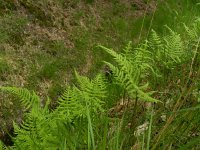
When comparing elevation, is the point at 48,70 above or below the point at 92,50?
below

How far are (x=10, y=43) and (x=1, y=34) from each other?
0.66ft

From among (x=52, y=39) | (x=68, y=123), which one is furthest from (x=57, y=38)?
(x=68, y=123)

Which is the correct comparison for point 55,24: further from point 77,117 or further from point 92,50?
point 77,117

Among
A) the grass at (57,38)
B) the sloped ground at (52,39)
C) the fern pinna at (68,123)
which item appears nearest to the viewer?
the fern pinna at (68,123)

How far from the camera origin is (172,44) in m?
3.46

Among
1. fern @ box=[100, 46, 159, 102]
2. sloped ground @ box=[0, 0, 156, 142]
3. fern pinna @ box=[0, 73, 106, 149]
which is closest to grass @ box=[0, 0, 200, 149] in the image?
sloped ground @ box=[0, 0, 156, 142]

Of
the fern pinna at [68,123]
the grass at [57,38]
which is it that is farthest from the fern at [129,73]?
the grass at [57,38]

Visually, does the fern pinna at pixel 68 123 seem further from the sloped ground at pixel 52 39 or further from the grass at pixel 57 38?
the grass at pixel 57 38

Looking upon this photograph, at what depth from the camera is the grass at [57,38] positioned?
254 inches

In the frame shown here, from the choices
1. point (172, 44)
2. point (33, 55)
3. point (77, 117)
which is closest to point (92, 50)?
point (33, 55)

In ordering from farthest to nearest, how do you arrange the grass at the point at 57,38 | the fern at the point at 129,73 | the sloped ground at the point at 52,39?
1. the grass at the point at 57,38
2. the sloped ground at the point at 52,39
3. the fern at the point at 129,73

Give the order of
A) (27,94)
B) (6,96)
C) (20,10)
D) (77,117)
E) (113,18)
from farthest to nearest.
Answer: (113,18) < (20,10) < (6,96) < (27,94) < (77,117)

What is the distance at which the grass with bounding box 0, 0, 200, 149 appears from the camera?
6.46 metres

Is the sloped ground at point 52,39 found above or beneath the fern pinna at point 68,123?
above
